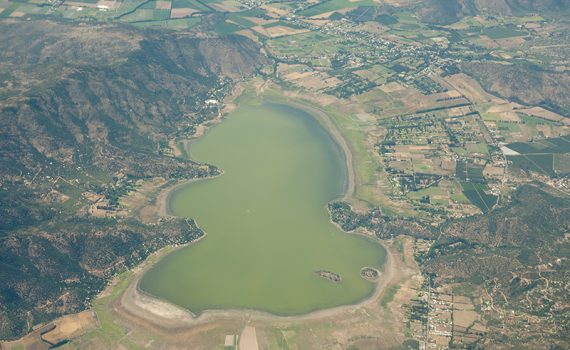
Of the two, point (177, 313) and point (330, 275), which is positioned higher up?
point (330, 275)

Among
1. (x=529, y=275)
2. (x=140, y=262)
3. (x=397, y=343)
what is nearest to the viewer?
(x=397, y=343)

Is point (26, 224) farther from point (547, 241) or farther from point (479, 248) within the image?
point (547, 241)

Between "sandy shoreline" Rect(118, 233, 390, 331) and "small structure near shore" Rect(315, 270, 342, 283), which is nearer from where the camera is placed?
"sandy shoreline" Rect(118, 233, 390, 331)

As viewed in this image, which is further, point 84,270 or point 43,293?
point 84,270

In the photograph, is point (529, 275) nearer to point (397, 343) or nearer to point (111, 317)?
point (397, 343)

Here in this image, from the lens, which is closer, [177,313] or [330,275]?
[177,313]

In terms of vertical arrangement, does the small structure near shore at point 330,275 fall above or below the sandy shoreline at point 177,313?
above

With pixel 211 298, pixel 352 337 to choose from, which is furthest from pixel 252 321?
pixel 352 337

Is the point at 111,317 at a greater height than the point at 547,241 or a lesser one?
lesser

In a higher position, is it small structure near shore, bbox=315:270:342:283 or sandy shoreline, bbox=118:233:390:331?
small structure near shore, bbox=315:270:342:283

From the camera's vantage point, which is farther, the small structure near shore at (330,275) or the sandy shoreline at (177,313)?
the small structure near shore at (330,275)

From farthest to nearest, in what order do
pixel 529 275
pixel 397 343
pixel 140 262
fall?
1. pixel 140 262
2. pixel 529 275
3. pixel 397 343
